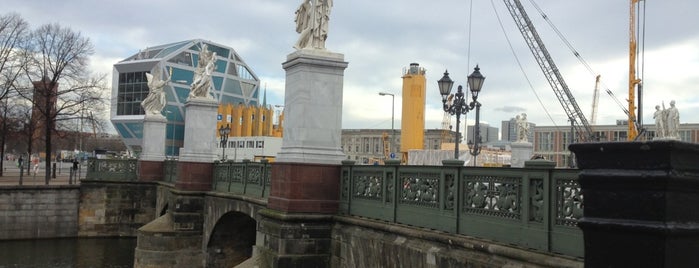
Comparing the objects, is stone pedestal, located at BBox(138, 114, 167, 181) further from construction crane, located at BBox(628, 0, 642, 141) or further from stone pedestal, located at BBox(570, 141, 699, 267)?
construction crane, located at BBox(628, 0, 642, 141)

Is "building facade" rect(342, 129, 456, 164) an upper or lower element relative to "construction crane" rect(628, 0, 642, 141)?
lower

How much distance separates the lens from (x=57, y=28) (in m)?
34.6

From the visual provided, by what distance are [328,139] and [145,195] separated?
20529 mm

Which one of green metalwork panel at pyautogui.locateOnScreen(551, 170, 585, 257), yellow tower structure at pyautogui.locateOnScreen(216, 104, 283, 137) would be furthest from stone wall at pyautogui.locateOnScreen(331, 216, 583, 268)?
yellow tower structure at pyautogui.locateOnScreen(216, 104, 283, 137)

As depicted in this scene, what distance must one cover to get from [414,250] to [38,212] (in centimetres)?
2584

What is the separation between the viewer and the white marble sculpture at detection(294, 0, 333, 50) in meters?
11.6

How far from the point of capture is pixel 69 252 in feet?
83.9

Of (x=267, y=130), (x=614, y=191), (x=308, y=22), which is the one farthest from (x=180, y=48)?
(x=614, y=191)

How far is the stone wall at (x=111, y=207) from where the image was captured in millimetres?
29516

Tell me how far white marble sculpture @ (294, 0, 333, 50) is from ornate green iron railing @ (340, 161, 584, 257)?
2.87 metres

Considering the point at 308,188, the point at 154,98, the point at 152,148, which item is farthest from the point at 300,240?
the point at 154,98

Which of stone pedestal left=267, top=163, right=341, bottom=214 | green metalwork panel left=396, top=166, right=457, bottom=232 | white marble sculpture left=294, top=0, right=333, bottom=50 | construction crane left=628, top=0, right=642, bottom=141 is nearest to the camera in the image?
green metalwork panel left=396, top=166, right=457, bottom=232

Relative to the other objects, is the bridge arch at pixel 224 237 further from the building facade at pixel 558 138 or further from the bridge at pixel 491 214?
the building facade at pixel 558 138

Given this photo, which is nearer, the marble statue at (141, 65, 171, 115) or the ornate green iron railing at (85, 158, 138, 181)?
the marble statue at (141, 65, 171, 115)
